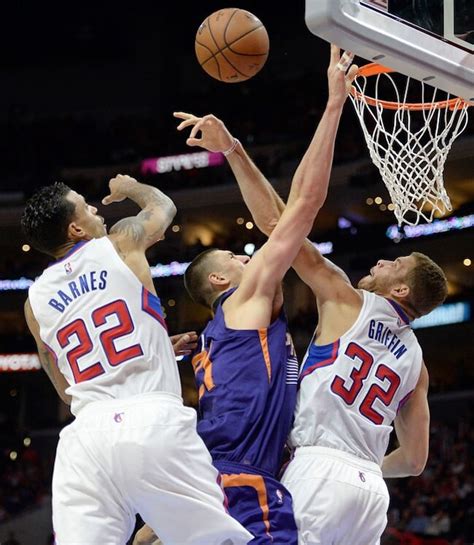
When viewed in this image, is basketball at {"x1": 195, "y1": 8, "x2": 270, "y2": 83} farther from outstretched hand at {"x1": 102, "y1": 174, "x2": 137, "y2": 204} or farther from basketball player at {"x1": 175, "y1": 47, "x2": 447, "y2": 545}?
outstretched hand at {"x1": 102, "y1": 174, "x2": 137, "y2": 204}

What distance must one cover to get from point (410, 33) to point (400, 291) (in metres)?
1.13

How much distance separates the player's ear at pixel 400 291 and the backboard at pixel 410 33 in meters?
0.88

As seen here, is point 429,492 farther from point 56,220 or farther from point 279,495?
point 56,220

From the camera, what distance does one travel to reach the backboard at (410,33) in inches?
159

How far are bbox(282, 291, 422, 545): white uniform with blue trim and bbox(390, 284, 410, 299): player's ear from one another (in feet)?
0.31

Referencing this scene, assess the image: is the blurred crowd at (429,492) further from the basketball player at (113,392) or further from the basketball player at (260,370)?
the basketball player at (113,392)

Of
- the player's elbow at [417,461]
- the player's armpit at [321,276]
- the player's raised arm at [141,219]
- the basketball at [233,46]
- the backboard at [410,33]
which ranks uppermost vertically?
the backboard at [410,33]

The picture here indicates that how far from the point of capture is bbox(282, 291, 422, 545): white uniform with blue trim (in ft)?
13.6

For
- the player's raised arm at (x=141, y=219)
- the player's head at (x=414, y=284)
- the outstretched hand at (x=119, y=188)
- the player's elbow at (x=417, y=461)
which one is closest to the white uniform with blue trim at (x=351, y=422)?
the player's head at (x=414, y=284)

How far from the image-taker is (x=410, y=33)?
14.3 ft

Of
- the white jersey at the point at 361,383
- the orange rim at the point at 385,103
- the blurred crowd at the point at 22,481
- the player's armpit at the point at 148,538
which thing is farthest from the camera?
the blurred crowd at the point at 22,481

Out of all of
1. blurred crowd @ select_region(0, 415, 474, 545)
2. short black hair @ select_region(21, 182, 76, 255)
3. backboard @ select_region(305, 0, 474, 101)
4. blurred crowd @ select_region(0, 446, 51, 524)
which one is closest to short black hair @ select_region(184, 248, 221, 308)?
short black hair @ select_region(21, 182, 76, 255)

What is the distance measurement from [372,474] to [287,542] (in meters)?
0.53

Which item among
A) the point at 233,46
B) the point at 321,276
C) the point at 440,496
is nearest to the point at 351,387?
the point at 321,276
